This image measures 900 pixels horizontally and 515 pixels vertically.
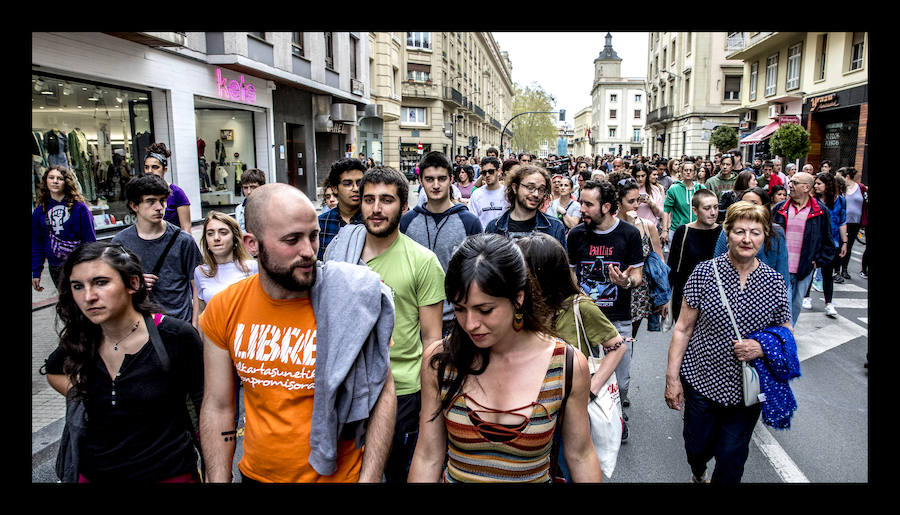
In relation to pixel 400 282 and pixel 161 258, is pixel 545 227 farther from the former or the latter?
pixel 161 258

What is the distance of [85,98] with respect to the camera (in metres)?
12.2

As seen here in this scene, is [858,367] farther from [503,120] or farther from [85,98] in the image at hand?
[503,120]

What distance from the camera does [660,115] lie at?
172 feet

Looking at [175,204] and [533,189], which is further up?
[533,189]

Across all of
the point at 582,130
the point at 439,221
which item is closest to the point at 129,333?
the point at 439,221

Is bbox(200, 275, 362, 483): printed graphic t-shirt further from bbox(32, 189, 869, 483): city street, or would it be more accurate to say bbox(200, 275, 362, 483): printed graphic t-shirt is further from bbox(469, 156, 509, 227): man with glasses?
bbox(469, 156, 509, 227): man with glasses

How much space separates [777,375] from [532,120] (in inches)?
3407

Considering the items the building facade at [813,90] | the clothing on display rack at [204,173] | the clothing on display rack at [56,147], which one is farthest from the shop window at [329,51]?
the building facade at [813,90]

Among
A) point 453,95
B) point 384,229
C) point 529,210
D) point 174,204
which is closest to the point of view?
point 384,229

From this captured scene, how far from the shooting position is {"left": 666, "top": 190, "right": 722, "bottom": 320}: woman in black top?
16.9 feet

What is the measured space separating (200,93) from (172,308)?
1336 centimetres

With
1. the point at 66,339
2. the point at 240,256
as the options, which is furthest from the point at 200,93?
the point at 66,339

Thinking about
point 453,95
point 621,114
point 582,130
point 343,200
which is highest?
point 582,130

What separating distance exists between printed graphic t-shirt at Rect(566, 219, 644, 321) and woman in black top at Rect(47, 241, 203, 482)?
9.32 feet
